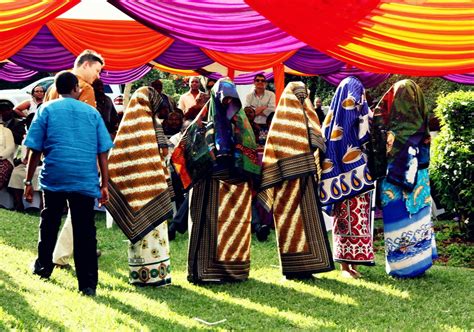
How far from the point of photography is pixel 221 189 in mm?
6488

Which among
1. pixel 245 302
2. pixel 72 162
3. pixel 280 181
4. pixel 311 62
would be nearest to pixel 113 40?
pixel 311 62

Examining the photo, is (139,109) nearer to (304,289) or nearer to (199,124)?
(199,124)

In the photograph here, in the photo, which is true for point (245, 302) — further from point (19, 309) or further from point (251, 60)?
point (251, 60)

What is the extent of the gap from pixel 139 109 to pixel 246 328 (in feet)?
7.36

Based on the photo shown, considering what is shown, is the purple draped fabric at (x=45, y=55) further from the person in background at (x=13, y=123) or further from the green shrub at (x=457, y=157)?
the green shrub at (x=457, y=157)

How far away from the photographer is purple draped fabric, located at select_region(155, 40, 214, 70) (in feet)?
45.5

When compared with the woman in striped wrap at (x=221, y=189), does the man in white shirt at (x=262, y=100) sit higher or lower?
lower

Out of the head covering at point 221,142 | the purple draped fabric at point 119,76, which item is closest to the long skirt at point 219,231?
the head covering at point 221,142

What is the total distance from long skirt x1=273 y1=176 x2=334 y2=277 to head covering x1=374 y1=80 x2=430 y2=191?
2.40 feet

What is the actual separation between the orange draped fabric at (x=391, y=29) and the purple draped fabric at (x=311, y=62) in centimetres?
675

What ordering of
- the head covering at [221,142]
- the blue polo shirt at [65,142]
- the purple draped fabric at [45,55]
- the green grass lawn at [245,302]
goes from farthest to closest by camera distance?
the purple draped fabric at [45,55], the head covering at [221,142], the blue polo shirt at [65,142], the green grass lawn at [245,302]

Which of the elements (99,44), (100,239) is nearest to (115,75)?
(99,44)

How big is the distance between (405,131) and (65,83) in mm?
2946

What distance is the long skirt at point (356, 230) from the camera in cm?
662
